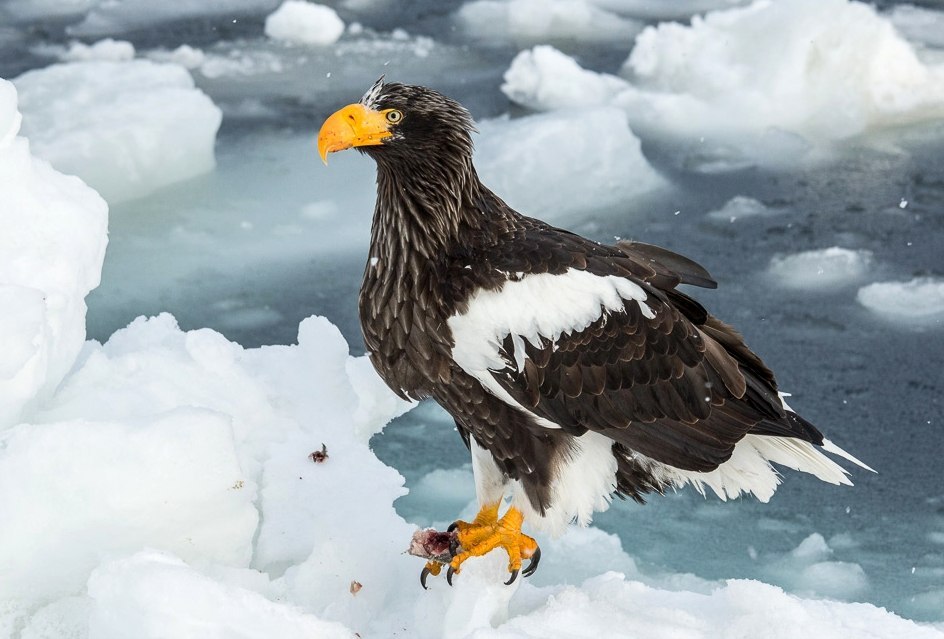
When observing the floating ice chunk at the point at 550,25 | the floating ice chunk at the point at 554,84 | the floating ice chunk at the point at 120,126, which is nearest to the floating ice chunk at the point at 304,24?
the floating ice chunk at the point at 550,25

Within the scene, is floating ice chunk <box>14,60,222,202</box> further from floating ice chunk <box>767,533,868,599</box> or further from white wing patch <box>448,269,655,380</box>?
floating ice chunk <box>767,533,868,599</box>

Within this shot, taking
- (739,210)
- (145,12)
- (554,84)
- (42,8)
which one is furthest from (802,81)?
(42,8)

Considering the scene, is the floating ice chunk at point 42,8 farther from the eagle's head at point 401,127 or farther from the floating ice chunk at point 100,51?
the eagle's head at point 401,127

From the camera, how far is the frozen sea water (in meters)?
4.09

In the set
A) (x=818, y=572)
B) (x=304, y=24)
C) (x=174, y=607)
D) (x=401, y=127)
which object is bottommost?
(x=304, y=24)

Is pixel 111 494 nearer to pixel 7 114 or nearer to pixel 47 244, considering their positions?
pixel 47 244

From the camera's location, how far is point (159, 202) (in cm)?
612

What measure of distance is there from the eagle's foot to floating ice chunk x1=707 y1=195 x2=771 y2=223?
3343 millimetres

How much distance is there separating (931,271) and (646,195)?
1.44 m

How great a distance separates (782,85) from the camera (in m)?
6.98

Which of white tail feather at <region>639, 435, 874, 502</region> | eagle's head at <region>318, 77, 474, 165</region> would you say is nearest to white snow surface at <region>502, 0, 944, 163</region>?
white tail feather at <region>639, 435, 874, 502</region>

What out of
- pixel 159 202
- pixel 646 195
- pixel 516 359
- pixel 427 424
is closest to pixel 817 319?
pixel 646 195

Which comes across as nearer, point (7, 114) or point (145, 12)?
point (7, 114)

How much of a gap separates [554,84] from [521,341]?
14.5ft
